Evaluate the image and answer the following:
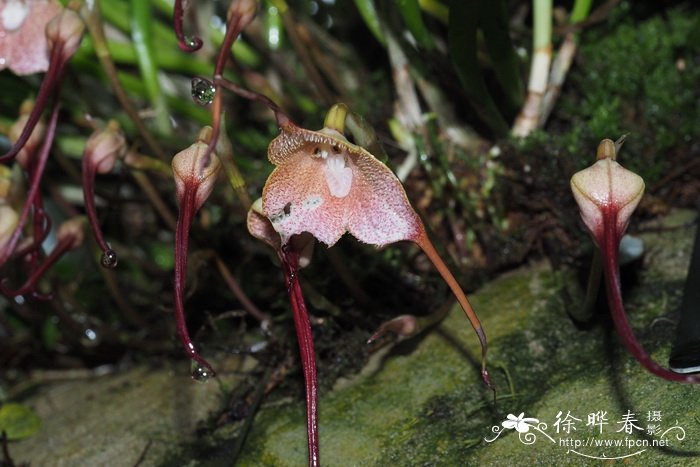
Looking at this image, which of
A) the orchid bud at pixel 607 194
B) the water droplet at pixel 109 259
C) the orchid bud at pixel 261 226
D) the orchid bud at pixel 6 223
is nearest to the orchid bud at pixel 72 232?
the orchid bud at pixel 6 223

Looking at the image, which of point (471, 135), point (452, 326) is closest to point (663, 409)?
point (452, 326)

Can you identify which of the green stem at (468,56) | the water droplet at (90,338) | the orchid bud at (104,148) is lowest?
the orchid bud at (104,148)

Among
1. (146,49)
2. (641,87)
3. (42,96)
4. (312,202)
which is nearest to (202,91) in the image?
(312,202)

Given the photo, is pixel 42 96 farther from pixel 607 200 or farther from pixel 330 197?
pixel 607 200

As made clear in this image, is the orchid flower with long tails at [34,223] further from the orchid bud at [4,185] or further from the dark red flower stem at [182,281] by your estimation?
the dark red flower stem at [182,281]

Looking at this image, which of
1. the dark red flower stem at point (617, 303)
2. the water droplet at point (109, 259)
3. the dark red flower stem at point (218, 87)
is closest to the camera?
the dark red flower stem at point (617, 303)

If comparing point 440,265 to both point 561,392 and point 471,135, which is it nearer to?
point 561,392
